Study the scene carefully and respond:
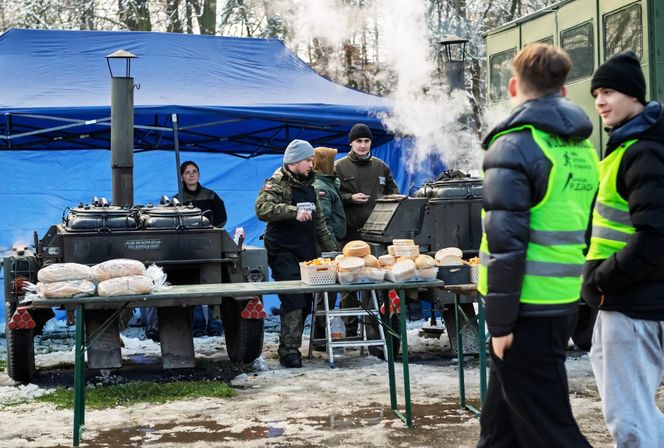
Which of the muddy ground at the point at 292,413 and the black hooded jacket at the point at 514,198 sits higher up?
the black hooded jacket at the point at 514,198

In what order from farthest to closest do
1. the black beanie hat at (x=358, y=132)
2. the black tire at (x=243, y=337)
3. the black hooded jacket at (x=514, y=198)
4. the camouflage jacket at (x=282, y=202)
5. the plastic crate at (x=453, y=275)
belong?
the black beanie hat at (x=358, y=132), the camouflage jacket at (x=282, y=202), the black tire at (x=243, y=337), the plastic crate at (x=453, y=275), the black hooded jacket at (x=514, y=198)

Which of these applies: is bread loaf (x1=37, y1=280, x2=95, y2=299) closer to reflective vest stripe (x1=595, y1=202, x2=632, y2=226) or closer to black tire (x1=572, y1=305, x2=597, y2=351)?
reflective vest stripe (x1=595, y1=202, x2=632, y2=226)

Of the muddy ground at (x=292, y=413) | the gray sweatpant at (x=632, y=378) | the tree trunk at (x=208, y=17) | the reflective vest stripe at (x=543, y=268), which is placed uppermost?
the tree trunk at (x=208, y=17)

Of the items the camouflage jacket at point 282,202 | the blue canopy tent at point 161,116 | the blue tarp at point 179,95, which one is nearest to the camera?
the camouflage jacket at point 282,202

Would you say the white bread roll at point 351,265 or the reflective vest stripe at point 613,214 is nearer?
the reflective vest stripe at point 613,214

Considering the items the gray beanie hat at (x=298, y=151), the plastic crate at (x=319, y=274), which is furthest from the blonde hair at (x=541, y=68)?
the gray beanie hat at (x=298, y=151)

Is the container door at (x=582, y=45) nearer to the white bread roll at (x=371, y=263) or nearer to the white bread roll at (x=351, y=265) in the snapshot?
the white bread roll at (x=371, y=263)

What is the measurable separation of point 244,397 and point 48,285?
220cm

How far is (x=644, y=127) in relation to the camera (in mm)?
4203

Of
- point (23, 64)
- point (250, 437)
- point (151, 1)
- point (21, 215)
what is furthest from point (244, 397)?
point (151, 1)

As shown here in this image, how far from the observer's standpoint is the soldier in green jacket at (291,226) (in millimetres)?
8898

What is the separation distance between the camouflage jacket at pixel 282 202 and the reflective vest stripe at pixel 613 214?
4749 mm

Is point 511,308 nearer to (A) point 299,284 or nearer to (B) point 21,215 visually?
(A) point 299,284

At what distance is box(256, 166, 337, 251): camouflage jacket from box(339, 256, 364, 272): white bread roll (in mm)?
2532
